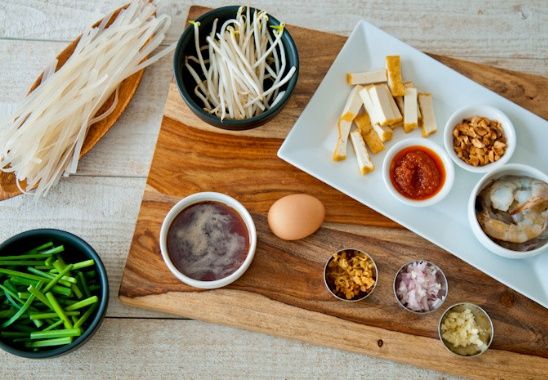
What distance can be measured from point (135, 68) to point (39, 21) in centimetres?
45

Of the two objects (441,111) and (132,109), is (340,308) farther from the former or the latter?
(132,109)

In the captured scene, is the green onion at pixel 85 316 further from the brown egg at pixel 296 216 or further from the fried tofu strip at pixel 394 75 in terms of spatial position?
the fried tofu strip at pixel 394 75

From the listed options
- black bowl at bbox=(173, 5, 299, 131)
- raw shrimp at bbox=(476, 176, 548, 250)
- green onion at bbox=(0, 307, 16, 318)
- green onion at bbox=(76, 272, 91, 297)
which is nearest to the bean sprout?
black bowl at bbox=(173, 5, 299, 131)

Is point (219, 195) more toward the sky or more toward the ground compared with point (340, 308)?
more toward the sky

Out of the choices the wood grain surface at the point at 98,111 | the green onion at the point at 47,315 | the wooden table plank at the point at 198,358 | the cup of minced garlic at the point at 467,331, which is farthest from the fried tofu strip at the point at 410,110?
the green onion at the point at 47,315

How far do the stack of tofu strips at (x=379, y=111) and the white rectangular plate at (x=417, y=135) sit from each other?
4cm

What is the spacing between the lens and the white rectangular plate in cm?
218

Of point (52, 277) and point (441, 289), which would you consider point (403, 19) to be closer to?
point (441, 289)

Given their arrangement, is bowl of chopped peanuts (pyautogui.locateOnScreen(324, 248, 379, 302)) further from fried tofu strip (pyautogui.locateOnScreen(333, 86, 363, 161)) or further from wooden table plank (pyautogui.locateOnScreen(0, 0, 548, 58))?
wooden table plank (pyautogui.locateOnScreen(0, 0, 548, 58))

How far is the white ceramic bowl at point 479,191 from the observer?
2.11 metres

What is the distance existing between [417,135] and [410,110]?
0.33 feet

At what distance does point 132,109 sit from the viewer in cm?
240

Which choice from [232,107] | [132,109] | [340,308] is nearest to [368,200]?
[340,308]

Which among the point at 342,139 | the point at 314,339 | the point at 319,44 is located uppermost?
the point at 319,44
